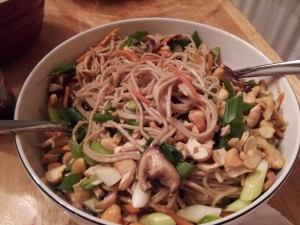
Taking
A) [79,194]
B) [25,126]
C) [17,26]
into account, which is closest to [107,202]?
[79,194]


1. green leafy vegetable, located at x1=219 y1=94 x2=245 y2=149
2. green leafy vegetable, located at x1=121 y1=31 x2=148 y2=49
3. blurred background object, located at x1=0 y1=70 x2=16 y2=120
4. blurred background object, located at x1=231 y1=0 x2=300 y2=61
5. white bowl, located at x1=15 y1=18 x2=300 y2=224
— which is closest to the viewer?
white bowl, located at x1=15 y1=18 x2=300 y2=224

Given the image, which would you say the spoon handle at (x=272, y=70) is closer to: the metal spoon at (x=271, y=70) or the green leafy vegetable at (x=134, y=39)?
the metal spoon at (x=271, y=70)

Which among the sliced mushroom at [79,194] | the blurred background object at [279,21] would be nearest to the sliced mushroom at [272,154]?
the sliced mushroom at [79,194]

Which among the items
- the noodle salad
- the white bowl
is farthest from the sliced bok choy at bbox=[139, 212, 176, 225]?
the white bowl

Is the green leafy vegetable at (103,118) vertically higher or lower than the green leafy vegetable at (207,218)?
higher

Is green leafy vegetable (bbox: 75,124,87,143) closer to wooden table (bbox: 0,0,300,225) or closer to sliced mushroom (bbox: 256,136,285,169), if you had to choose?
wooden table (bbox: 0,0,300,225)

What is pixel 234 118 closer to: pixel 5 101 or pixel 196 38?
pixel 196 38
